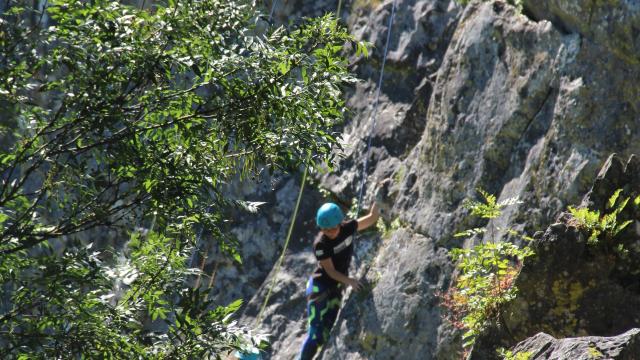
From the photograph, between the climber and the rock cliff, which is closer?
the rock cliff

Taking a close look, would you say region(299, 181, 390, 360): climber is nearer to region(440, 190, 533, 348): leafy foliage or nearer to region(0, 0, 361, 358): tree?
region(440, 190, 533, 348): leafy foliage

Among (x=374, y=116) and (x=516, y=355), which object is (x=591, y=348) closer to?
(x=516, y=355)

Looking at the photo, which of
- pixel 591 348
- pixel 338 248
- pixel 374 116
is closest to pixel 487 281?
pixel 591 348

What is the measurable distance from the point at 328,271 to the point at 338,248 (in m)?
0.26

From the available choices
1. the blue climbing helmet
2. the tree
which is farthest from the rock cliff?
the tree

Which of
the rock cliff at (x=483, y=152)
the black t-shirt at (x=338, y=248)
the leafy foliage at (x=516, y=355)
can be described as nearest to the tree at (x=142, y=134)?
the leafy foliage at (x=516, y=355)

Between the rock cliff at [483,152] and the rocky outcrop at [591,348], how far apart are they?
0.88 m

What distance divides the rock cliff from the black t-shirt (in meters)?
0.55

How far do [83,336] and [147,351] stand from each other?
427 millimetres

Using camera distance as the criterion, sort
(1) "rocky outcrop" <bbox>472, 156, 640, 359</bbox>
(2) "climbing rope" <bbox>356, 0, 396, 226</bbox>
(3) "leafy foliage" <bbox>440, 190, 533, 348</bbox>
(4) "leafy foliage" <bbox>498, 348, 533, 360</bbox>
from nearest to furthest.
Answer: (4) "leafy foliage" <bbox>498, 348, 533, 360</bbox>, (1) "rocky outcrop" <bbox>472, 156, 640, 359</bbox>, (3) "leafy foliage" <bbox>440, 190, 533, 348</bbox>, (2) "climbing rope" <bbox>356, 0, 396, 226</bbox>

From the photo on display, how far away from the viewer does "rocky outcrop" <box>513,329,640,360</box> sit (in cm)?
521

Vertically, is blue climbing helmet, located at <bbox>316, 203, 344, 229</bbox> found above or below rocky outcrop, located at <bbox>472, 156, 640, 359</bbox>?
below

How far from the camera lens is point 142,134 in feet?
18.6

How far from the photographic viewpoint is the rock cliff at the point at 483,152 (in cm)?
677
